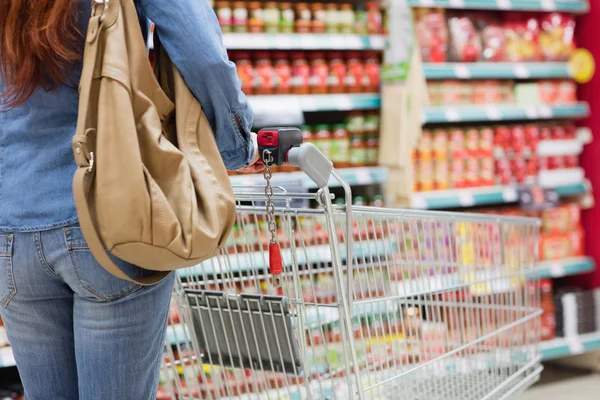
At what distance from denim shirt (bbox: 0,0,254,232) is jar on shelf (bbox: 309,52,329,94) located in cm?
243

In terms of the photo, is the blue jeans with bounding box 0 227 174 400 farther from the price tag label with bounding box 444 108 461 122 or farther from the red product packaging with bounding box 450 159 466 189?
the red product packaging with bounding box 450 159 466 189

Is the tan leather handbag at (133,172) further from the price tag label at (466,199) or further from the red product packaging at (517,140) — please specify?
the red product packaging at (517,140)

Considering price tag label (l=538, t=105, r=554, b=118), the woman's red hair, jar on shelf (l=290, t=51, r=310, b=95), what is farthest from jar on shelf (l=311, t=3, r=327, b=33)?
the woman's red hair

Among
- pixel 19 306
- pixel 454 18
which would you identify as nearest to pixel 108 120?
pixel 19 306

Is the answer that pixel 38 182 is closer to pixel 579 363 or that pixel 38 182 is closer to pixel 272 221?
pixel 272 221

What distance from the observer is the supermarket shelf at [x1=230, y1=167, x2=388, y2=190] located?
3.43m

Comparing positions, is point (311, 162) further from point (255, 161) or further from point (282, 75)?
point (282, 75)

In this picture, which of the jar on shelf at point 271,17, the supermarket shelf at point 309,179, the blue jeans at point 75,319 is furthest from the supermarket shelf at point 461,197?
the blue jeans at point 75,319

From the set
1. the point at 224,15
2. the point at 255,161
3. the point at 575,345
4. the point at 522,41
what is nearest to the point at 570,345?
the point at 575,345

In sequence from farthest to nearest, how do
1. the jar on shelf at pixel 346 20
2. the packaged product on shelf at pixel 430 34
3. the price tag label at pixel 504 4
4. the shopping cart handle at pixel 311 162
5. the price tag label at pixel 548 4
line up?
the price tag label at pixel 548 4 → the price tag label at pixel 504 4 → the packaged product on shelf at pixel 430 34 → the jar on shelf at pixel 346 20 → the shopping cart handle at pixel 311 162

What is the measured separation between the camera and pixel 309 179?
143 inches

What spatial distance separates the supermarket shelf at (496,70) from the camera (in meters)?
3.93

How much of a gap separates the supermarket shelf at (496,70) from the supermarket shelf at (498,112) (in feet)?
0.54

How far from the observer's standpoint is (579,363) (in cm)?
452
